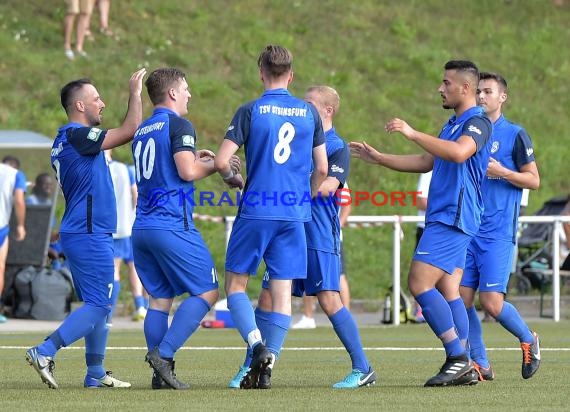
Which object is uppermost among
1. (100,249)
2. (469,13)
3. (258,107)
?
(469,13)

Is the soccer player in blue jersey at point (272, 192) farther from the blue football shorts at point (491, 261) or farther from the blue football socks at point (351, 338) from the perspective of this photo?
the blue football shorts at point (491, 261)

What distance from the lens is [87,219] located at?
401 inches

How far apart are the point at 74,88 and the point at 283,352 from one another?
440cm

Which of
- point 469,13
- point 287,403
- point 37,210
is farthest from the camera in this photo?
point 469,13

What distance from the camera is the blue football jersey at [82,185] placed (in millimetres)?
10188

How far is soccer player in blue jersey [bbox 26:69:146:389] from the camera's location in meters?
10.1

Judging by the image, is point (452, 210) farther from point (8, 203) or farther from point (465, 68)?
point (8, 203)

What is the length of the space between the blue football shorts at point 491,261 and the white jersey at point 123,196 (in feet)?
24.8

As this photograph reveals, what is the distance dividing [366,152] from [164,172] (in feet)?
5.19

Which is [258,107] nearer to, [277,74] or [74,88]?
[277,74]

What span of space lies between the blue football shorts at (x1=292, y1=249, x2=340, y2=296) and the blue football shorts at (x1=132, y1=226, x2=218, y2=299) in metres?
0.73

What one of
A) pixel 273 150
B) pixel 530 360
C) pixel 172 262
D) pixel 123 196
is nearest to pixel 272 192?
pixel 273 150

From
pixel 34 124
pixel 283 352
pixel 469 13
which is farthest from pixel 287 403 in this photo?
pixel 469 13

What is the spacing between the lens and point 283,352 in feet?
45.9
